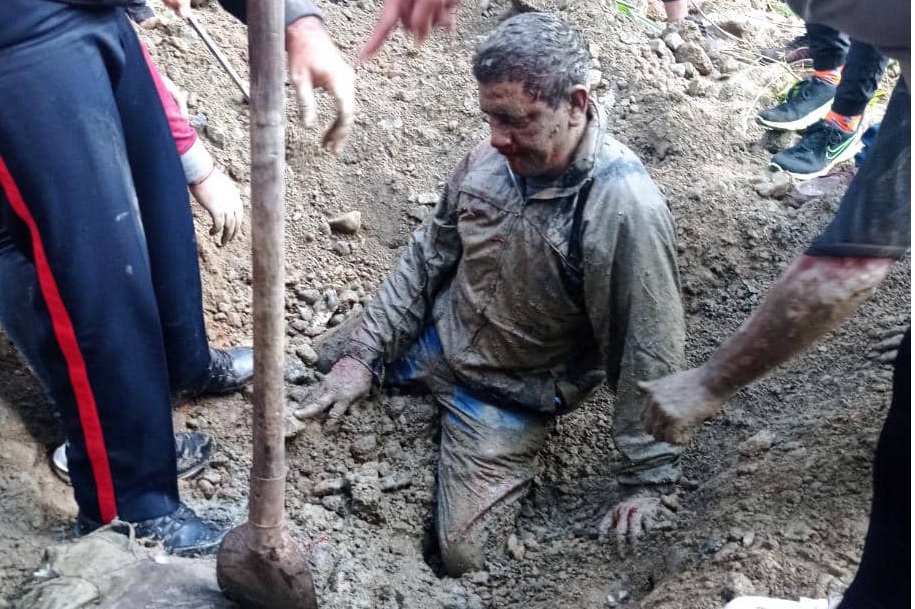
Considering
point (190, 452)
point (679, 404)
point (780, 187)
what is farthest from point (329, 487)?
point (780, 187)

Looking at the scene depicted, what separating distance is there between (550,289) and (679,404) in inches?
40.9

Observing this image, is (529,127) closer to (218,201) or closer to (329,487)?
(218,201)

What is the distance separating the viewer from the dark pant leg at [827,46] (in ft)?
14.5

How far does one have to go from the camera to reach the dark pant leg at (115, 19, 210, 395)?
250 centimetres

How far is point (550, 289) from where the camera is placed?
3152 mm

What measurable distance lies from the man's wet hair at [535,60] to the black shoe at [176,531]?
146 cm

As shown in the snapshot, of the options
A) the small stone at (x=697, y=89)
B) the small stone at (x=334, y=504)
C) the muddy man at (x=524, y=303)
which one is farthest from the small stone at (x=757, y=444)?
the small stone at (x=697, y=89)

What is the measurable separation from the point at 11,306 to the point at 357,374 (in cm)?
116

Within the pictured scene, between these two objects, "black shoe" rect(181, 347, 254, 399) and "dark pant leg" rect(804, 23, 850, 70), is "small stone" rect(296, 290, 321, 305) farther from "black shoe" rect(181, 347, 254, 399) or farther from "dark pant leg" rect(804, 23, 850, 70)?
"dark pant leg" rect(804, 23, 850, 70)

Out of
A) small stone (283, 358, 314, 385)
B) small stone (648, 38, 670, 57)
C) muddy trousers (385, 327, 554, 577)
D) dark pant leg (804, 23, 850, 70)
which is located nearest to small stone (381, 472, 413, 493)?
muddy trousers (385, 327, 554, 577)

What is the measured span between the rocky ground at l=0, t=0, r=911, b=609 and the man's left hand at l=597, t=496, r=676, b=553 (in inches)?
1.9

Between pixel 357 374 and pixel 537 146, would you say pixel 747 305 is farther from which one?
pixel 357 374

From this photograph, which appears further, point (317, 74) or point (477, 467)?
point (477, 467)

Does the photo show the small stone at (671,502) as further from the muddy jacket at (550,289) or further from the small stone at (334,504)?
the small stone at (334,504)
